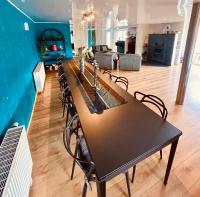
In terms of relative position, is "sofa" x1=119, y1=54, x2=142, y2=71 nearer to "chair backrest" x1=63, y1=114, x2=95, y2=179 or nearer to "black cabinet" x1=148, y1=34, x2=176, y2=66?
"black cabinet" x1=148, y1=34, x2=176, y2=66

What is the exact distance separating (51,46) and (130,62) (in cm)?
360

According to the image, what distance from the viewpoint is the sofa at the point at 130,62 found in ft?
20.9

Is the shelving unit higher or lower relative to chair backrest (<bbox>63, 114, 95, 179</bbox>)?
higher

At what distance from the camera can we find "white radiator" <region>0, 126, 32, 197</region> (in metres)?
1.02

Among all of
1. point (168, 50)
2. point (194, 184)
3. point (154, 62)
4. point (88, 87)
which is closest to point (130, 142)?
point (194, 184)

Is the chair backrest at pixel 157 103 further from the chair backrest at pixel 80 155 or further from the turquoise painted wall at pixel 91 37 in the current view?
the turquoise painted wall at pixel 91 37

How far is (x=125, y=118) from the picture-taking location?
4.78 feet

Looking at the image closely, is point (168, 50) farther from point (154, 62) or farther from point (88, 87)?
point (88, 87)

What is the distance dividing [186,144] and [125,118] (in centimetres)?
131

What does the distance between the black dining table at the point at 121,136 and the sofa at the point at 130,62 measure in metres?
5.11

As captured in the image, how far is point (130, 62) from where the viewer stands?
6535mm

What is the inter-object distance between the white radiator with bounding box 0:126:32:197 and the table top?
60 centimetres

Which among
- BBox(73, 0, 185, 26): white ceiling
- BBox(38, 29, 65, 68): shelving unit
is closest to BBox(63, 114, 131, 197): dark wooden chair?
BBox(73, 0, 185, 26): white ceiling

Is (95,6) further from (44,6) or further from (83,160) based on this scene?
(83,160)
